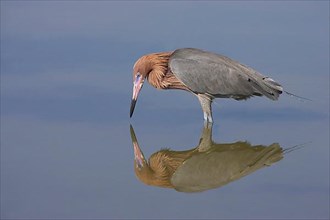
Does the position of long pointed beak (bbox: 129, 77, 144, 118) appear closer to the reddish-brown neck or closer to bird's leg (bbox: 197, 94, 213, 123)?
the reddish-brown neck

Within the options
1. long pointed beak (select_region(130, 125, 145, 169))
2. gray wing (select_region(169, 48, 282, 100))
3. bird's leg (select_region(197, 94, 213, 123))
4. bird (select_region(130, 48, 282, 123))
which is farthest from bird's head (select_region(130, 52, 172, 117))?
long pointed beak (select_region(130, 125, 145, 169))

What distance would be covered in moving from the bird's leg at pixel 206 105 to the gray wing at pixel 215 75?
6 centimetres

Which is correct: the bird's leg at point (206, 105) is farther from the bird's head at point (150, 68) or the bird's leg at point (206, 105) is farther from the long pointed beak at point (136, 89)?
the long pointed beak at point (136, 89)

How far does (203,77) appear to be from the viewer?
36.8ft

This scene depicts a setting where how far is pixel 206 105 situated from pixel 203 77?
30 centimetres

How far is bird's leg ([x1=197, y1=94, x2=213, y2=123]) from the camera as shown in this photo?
1099 centimetres

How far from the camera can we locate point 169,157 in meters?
9.87

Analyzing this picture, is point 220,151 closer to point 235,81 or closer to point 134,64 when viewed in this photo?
point 235,81

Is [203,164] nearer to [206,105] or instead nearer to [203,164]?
[203,164]

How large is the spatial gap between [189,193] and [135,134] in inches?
63.1

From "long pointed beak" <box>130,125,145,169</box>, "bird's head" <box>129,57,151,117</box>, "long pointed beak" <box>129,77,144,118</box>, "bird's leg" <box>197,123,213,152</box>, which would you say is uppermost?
"bird's head" <box>129,57,151,117</box>

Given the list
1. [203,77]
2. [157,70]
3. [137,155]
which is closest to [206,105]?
[203,77]

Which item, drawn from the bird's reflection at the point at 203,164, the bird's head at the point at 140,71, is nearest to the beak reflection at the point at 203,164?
the bird's reflection at the point at 203,164

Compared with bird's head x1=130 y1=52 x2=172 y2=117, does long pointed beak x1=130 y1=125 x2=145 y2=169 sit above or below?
below
